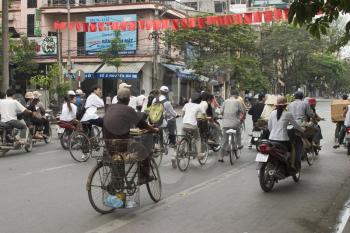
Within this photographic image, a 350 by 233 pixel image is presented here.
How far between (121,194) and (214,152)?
7.68 meters

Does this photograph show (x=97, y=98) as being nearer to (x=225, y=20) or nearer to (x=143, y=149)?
(x=143, y=149)

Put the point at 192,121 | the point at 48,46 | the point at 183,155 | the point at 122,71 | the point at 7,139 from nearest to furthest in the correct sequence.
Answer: the point at 183,155 < the point at 192,121 < the point at 7,139 < the point at 122,71 < the point at 48,46

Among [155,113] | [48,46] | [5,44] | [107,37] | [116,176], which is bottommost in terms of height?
[116,176]

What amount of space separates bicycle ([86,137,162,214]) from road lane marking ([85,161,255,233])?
0.21 m

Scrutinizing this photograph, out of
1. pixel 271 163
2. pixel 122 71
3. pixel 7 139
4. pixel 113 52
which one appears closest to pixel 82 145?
pixel 7 139

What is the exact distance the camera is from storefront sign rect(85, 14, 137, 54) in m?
41.7

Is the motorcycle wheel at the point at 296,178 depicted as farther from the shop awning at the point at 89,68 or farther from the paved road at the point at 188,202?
the shop awning at the point at 89,68

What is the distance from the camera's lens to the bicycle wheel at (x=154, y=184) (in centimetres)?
770

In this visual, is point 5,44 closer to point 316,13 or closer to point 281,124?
point 281,124

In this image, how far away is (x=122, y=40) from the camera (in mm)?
41750

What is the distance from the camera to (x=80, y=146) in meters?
12.8

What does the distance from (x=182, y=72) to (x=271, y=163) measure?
35967 millimetres

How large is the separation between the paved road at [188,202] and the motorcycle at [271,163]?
23 cm

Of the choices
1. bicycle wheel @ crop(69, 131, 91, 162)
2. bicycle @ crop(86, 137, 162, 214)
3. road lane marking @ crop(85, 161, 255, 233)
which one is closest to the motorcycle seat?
road lane marking @ crop(85, 161, 255, 233)
